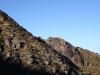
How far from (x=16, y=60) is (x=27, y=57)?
11.6 m

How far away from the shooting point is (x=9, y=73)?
16688 cm

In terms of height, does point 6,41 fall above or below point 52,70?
above

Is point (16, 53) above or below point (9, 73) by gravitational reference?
above

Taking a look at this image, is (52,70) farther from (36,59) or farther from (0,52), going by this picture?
(0,52)

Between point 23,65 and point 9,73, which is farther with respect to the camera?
point 23,65

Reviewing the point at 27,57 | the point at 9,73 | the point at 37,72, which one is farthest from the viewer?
the point at 27,57

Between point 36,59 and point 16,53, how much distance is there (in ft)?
47.4

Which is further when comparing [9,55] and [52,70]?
[52,70]

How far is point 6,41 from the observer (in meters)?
198

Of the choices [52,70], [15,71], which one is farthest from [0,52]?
[52,70]

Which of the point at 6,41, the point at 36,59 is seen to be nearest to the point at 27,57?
the point at 36,59

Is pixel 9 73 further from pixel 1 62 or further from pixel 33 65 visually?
pixel 33 65

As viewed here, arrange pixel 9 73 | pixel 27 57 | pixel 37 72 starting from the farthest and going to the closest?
pixel 27 57, pixel 37 72, pixel 9 73

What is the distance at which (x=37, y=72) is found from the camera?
17938 centimetres
